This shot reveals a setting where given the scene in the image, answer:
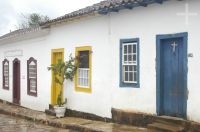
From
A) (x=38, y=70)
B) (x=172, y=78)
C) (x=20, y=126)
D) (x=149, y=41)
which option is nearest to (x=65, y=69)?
(x=20, y=126)

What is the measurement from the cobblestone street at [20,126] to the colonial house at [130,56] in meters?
1.54

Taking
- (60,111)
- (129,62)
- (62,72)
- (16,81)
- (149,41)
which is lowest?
(60,111)

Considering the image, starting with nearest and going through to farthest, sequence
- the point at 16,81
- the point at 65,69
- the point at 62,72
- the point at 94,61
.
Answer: the point at 94,61 → the point at 65,69 → the point at 62,72 → the point at 16,81

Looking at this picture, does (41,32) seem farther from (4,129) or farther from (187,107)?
(187,107)

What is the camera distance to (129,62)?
12312 millimetres

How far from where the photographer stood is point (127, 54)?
12.4m

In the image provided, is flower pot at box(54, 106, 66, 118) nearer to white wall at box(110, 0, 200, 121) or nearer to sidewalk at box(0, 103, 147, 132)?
sidewalk at box(0, 103, 147, 132)

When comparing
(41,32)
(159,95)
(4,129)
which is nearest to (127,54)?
(159,95)

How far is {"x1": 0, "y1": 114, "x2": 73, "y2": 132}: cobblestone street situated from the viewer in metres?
13.3

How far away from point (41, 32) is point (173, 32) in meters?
8.21

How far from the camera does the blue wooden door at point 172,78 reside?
35.1ft

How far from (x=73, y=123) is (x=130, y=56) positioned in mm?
3067

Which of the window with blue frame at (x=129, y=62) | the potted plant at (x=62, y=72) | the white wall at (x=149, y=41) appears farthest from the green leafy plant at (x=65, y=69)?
the window with blue frame at (x=129, y=62)

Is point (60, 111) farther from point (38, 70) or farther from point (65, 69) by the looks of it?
point (38, 70)
